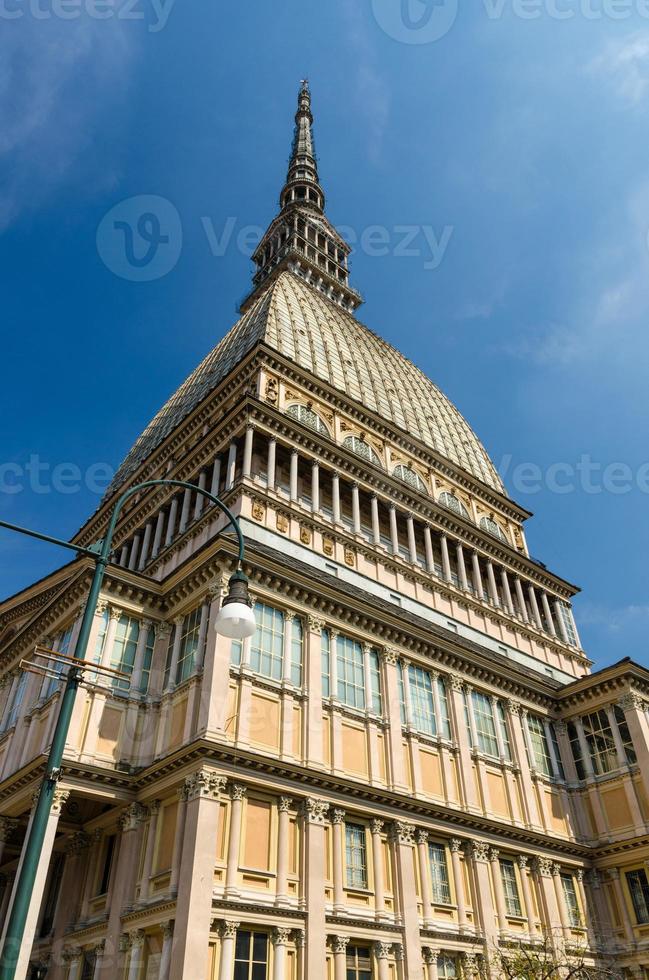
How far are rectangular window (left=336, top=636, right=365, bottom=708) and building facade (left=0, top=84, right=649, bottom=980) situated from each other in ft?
0.33

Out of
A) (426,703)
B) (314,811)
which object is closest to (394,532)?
(426,703)

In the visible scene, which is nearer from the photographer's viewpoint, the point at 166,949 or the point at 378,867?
the point at 166,949

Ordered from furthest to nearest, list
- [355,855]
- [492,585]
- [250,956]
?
[492,585] < [355,855] < [250,956]

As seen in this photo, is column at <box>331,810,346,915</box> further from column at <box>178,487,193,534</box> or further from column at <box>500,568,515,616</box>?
column at <box>500,568,515,616</box>

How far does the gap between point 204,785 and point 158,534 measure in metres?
21.5

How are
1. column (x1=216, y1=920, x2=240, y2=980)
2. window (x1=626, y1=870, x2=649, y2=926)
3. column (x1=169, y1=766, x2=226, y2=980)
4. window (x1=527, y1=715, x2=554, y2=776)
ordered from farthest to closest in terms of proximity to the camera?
1. window (x1=527, y1=715, x2=554, y2=776)
2. window (x1=626, y1=870, x2=649, y2=926)
3. column (x1=216, y1=920, x2=240, y2=980)
4. column (x1=169, y1=766, x2=226, y2=980)

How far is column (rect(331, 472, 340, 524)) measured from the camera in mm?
41344

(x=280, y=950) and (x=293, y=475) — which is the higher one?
(x=293, y=475)

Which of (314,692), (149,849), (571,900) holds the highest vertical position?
(314,692)

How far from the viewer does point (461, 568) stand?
4794 cm

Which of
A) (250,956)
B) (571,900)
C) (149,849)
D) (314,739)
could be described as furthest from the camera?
(571,900)

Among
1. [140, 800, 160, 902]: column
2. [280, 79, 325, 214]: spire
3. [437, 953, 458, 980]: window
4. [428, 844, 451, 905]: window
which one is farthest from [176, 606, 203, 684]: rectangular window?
[280, 79, 325, 214]: spire

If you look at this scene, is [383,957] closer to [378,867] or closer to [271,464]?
[378,867]

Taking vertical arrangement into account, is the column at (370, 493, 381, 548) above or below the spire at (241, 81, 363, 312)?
below
